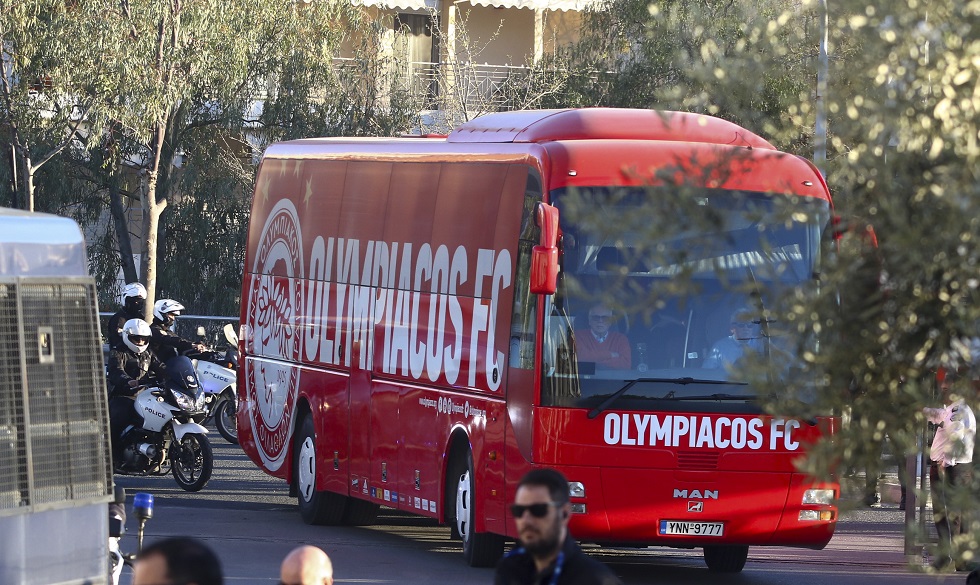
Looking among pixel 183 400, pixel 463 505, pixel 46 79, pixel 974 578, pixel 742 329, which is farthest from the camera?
pixel 46 79

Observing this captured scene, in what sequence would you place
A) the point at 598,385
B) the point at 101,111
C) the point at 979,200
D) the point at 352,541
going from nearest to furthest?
the point at 979,200 < the point at 598,385 < the point at 352,541 < the point at 101,111

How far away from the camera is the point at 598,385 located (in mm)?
12625

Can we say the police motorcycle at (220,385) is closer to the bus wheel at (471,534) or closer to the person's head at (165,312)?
the person's head at (165,312)

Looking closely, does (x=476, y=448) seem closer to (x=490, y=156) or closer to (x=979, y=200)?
(x=490, y=156)

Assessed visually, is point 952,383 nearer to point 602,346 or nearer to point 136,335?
point 602,346

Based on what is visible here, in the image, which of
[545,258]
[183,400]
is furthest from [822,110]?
[183,400]

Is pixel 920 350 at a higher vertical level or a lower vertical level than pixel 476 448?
higher


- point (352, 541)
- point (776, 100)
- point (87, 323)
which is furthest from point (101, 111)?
point (776, 100)

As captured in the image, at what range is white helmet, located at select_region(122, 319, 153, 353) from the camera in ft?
58.5

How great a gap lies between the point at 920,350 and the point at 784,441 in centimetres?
804

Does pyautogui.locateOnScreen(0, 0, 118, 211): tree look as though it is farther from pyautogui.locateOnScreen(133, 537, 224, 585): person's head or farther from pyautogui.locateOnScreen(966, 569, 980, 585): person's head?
pyautogui.locateOnScreen(133, 537, 224, 585): person's head

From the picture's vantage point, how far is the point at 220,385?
72.5ft

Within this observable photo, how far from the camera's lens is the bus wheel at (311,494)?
16688 millimetres

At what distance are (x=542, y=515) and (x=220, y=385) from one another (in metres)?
16.6
